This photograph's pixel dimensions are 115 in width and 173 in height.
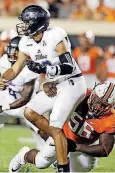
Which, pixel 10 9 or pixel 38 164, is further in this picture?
pixel 10 9

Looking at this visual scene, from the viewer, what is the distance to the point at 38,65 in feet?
18.5

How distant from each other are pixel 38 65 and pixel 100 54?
5.41 metres

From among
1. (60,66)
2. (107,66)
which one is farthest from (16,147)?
(107,66)

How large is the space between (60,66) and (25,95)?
1896mm

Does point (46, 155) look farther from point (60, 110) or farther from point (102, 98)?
point (102, 98)

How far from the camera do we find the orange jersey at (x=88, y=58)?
422 inches

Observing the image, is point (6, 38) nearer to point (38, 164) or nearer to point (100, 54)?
point (100, 54)

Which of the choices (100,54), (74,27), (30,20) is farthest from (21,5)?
(30,20)

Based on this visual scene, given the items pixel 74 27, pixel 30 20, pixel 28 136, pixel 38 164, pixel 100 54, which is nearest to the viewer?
pixel 38 164

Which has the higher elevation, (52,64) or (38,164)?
(52,64)

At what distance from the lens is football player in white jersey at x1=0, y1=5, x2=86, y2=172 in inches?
217

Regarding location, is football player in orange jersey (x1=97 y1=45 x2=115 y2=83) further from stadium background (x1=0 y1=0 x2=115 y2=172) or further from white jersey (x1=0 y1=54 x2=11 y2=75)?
white jersey (x1=0 y1=54 x2=11 y2=75)

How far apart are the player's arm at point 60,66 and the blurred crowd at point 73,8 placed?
677 centimetres

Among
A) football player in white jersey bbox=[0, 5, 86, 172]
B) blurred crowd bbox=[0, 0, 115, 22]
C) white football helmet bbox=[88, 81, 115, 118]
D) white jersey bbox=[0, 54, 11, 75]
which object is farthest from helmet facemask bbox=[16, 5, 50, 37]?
blurred crowd bbox=[0, 0, 115, 22]
